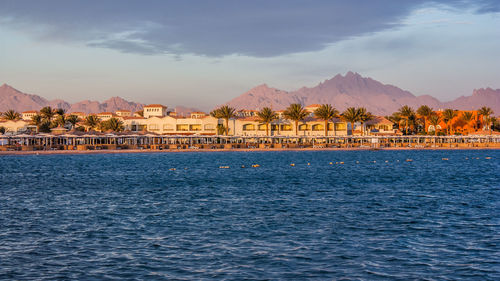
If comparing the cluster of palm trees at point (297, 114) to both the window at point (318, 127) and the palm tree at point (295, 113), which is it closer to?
the palm tree at point (295, 113)

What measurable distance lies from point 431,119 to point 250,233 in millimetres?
155154

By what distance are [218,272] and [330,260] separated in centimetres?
444

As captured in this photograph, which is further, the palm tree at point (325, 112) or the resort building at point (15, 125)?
the resort building at point (15, 125)

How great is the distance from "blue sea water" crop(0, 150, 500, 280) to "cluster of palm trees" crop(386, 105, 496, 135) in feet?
423

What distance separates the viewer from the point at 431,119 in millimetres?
167750

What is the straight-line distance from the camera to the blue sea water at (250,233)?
1856 centimetres

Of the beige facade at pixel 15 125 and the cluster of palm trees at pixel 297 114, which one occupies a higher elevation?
the cluster of palm trees at pixel 297 114

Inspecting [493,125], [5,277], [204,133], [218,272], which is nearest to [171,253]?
[218,272]

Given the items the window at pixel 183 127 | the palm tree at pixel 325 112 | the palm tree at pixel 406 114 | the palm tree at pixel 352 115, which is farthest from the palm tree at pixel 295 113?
the palm tree at pixel 406 114

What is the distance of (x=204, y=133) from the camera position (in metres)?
153

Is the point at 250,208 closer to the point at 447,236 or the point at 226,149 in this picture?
the point at 447,236

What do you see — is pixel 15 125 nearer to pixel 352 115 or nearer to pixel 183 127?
pixel 183 127

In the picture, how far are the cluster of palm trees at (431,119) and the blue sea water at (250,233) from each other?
128818 millimetres

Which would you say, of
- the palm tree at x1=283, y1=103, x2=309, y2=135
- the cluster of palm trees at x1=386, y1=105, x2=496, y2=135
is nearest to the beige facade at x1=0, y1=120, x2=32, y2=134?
the palm tree at x1=283, y1=103, x2=309, y2=135
